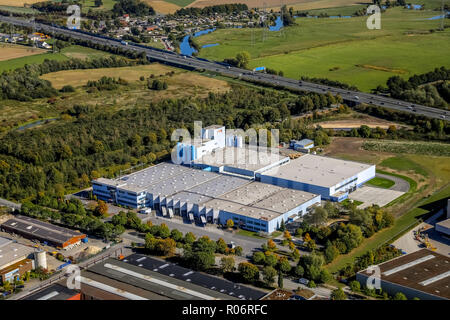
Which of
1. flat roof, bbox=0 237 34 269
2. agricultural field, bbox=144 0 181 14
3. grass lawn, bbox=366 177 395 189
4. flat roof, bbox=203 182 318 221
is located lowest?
grass lawn, bbox=366 177 395 189

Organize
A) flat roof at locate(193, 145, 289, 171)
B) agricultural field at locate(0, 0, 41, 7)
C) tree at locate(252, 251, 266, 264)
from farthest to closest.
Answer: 1. agricultural field at locate(0, 0, 41, 7)
2. flat roof at locate(193, 145, 289, 171)
3. tree at locate(252, 251, 266, 264)

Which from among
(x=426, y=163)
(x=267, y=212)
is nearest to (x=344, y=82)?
(x=426, y=163)

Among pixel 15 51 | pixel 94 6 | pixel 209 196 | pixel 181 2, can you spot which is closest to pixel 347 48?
pixel 181 2

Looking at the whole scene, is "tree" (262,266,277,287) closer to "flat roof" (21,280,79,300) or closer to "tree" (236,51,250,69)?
"flat roof" (21,280,79,300)

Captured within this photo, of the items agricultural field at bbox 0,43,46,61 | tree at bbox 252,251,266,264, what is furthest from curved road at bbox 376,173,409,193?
agricultural field at bbox 0,43,46,61

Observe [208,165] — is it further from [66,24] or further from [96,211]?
[66,24]
